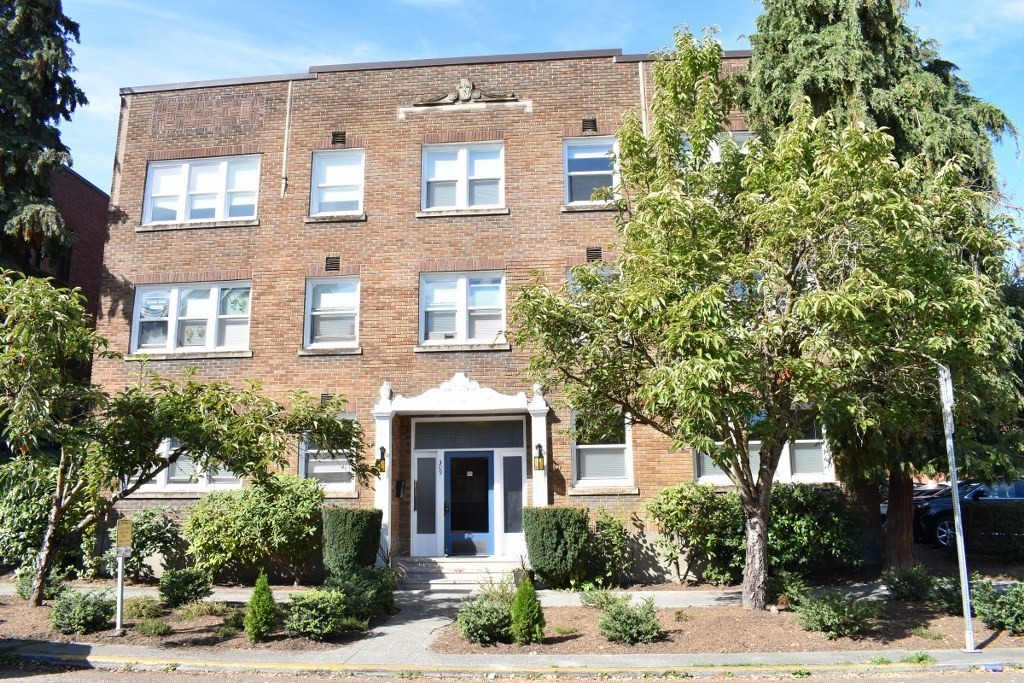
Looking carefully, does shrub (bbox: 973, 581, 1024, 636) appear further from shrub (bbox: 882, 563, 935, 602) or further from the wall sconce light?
the wall sconce light

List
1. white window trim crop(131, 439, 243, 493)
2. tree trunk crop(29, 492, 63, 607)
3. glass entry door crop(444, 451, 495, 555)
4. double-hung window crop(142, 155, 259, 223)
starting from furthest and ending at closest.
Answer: double-hung window crop(142, 155, 259, 223)
white window trim crop(131, 439, 243, 493)
glass entry door crop(444, 451, 495, 555)
tree trunk crop(29, 492, 63, 607)

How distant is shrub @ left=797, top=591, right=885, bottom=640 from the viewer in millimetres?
9328

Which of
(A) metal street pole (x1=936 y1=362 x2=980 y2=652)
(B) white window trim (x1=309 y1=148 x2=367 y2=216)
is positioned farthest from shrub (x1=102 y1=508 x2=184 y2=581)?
(A) metal street pole (x1=936 y1=362 x2=980 y2=652)

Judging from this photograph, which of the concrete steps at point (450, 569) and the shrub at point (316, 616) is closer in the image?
the shrub at point (316, 616)

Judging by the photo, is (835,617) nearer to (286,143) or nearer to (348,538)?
(348,538)

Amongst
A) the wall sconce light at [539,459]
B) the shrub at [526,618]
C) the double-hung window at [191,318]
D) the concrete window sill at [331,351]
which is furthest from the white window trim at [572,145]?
the shrub at [526,618]

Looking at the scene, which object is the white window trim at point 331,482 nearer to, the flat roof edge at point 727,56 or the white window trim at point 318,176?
the white window trim at point 318,176

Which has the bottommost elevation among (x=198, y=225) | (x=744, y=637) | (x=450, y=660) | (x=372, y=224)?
(x=450, y=660)

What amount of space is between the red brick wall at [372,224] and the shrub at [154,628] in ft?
18.7

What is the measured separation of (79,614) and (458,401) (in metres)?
7.42

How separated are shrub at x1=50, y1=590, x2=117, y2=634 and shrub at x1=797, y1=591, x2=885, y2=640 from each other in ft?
29.2

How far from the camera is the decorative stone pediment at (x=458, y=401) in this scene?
602 inches

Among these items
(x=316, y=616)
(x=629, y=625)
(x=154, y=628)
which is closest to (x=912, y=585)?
(x=629, y=625)

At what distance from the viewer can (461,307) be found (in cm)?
1622
